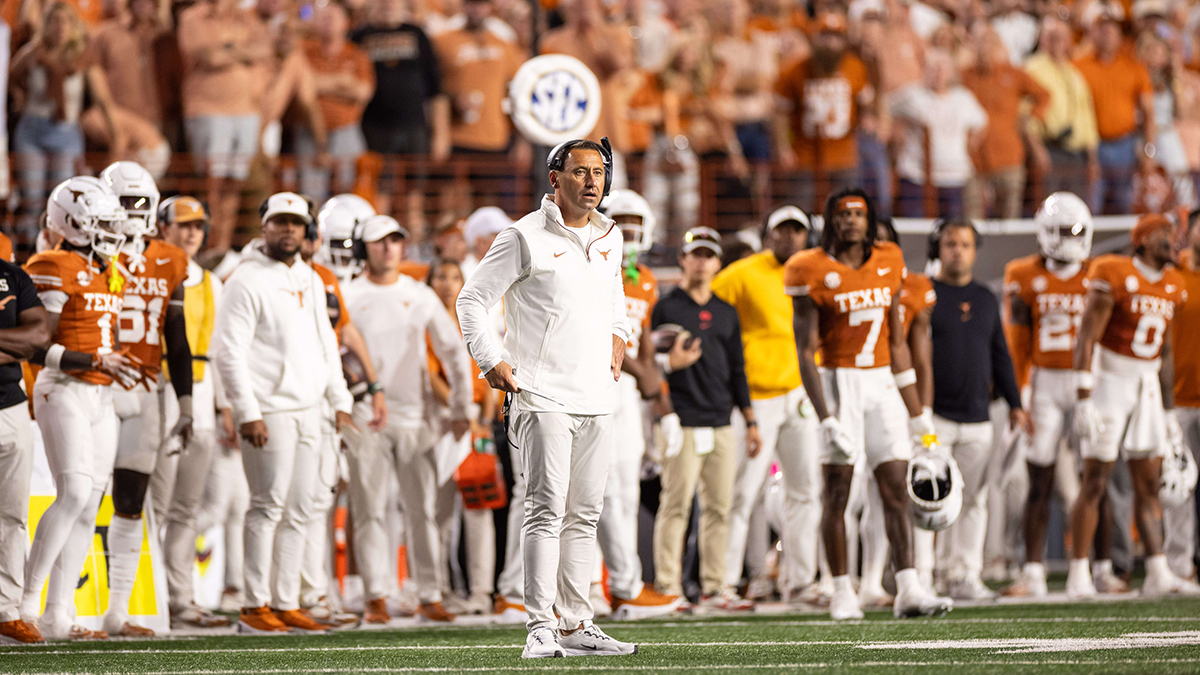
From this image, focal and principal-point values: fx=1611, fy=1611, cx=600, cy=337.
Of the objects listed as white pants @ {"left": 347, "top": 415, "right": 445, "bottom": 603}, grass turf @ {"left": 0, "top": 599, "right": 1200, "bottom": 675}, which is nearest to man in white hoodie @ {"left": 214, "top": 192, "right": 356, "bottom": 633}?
grass turf @ {"left": 0, "top": 599, "right": 1200, "bottom": 675}

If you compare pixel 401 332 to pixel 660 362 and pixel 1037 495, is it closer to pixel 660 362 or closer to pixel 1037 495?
pixel 660 362

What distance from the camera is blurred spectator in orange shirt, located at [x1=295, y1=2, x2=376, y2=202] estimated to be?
13016 millimetres

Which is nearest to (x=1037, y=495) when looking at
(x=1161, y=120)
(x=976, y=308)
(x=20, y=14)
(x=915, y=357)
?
(x=976, y=308)

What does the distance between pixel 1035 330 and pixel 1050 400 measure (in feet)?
1.63

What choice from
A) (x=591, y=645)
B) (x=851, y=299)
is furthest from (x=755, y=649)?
(x=851, y=299)

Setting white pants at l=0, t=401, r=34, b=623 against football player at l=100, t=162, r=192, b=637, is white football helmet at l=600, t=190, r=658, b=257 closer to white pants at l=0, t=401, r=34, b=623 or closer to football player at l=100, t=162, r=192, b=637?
football player at l=100, t=162, r=192, b=637

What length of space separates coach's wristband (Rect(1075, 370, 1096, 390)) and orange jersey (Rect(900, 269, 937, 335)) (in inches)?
49.5

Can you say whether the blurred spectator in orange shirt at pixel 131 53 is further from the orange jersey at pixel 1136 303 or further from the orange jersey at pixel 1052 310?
the orange jersey at pixel 1136 303

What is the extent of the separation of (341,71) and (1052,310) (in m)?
6.00

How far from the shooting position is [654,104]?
1409 centimetres

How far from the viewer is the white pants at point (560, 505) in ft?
20.5

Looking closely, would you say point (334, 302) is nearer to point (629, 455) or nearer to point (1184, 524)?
point (629, 455)

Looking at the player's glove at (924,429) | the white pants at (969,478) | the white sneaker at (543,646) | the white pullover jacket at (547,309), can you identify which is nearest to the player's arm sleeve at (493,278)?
the white pullover jacket at (547,309)

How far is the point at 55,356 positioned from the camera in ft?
26.0
